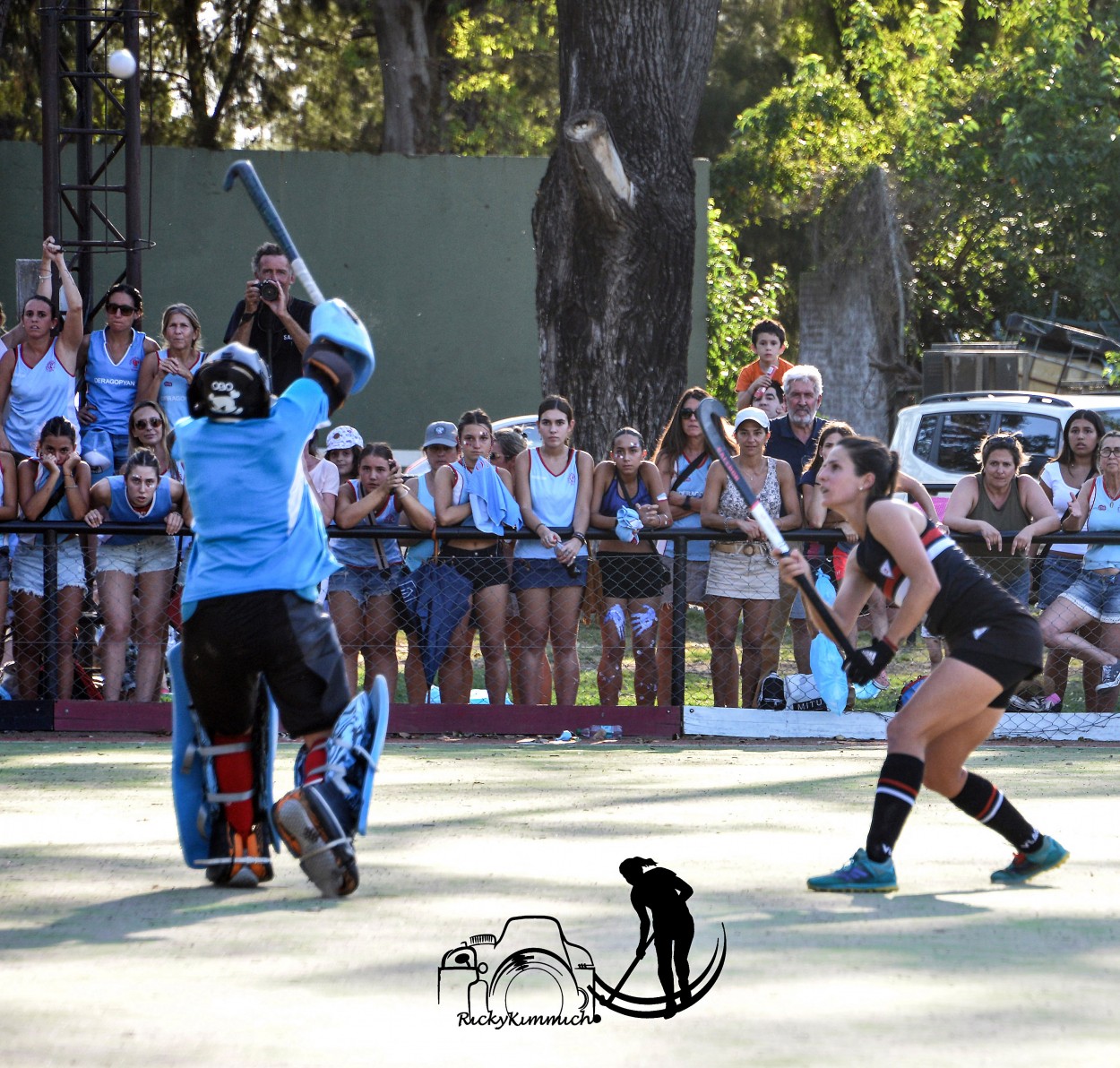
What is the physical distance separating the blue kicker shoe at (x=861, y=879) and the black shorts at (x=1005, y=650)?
0.65 meters

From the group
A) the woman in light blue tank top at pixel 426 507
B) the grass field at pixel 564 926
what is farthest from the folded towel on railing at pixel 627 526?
the grass field at pixel 564 926

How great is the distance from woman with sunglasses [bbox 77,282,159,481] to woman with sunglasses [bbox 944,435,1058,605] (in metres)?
4.76

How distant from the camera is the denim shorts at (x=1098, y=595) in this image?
30.7 feet

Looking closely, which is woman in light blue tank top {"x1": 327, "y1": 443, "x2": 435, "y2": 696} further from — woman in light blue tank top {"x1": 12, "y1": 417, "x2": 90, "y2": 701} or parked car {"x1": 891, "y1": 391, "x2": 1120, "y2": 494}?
parked car {"x1": 891, "y1": 391, "x2": 1120, "y2": 494}

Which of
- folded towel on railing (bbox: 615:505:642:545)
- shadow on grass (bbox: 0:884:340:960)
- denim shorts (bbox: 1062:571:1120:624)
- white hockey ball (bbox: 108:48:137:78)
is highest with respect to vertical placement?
white hockey ball (bbox: 108:48:137:78)

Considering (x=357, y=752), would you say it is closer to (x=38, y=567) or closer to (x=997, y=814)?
(x=997, y=814)

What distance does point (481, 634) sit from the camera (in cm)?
920

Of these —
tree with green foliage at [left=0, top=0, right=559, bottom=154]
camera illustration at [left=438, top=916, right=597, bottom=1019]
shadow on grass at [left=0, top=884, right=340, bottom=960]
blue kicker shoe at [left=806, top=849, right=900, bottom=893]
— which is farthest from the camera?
tree with green foliage at [left=0, top=0, right=559, bottom=154]

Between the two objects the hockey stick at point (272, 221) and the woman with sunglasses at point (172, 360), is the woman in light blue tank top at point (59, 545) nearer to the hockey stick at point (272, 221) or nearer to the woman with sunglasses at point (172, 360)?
the woman with sunglasses at point (172, 360)

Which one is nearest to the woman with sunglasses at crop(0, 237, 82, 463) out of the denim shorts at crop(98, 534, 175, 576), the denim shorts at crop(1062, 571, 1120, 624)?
the denim shorts at crop(98, 534, 175, 576)

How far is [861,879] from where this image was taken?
17.1 ft

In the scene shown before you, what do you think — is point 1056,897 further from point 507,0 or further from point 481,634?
point 507,0

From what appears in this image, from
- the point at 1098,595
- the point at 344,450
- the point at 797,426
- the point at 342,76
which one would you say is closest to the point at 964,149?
the point at 342,76

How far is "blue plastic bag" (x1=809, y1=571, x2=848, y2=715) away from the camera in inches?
361
